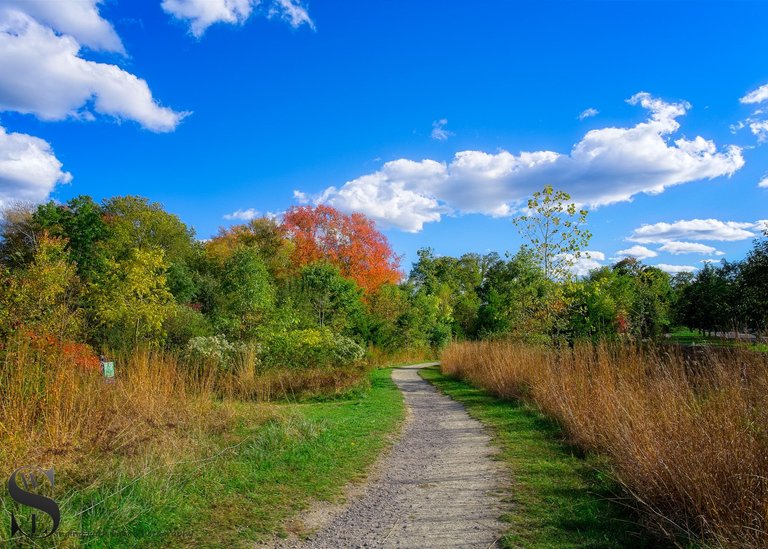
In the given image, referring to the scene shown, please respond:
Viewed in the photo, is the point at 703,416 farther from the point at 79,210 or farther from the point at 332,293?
the point at 79,210

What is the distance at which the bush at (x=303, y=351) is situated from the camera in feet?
51.9

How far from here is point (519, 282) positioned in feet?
48.9

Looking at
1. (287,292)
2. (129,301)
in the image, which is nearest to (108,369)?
(129,301)

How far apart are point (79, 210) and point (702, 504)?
34.4 m

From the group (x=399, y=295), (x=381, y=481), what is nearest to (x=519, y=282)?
(x=381, y=481)

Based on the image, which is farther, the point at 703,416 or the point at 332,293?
the point at 332,293

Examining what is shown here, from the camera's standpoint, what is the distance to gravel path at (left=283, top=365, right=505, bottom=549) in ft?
12.5

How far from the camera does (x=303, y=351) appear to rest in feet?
52.9

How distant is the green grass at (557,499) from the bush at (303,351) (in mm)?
9248

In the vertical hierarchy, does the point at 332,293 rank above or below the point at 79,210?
below

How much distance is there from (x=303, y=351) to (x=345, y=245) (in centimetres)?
1954

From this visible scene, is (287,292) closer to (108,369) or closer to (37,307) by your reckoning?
(37,307)

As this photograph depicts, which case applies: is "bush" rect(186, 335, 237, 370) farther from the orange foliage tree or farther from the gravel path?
the orange foliage tree

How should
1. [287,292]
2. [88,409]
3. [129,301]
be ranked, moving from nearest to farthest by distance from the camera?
[88,409]
[129,301]
[287,292]
